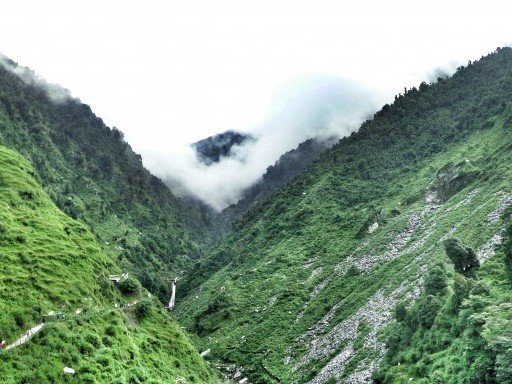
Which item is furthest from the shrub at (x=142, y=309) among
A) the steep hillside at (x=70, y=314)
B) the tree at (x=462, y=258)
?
the tree at (x=462, y=258)

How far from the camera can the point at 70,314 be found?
245ft

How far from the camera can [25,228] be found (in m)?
98.9

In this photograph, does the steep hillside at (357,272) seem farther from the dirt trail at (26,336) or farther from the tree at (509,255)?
the dirt trail at (26,336)

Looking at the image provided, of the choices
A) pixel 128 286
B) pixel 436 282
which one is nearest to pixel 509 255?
pixel 436 282

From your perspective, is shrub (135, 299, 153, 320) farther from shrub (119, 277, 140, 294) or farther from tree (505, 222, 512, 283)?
tree (505, 222, 512, 283)

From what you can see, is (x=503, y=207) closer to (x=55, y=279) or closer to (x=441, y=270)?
(x=441, y=270)

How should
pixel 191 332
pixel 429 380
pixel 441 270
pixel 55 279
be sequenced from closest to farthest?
pixel 429 380 → pixel 441 270 → pixel 55 279 → pixel 191 332

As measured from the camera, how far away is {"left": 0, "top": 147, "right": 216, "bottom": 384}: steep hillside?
2365 inches

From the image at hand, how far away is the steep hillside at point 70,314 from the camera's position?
60.1 metres

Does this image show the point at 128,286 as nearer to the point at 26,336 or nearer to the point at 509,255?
the point at 26,336

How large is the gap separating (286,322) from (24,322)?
7426 cm

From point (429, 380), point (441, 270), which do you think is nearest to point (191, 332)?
point (441, 270)

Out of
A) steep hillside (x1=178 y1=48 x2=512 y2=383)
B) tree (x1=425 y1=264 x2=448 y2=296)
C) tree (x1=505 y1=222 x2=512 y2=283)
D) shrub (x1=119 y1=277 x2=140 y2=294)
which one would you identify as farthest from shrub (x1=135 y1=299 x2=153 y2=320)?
Result: tree (x1=505 y1=222 x2=512 y2=283)

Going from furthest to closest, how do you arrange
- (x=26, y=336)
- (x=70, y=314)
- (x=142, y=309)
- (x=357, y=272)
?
(x=357, y=272), (x=142, y=309), (x=70, y=314), (x=26, y=336)
